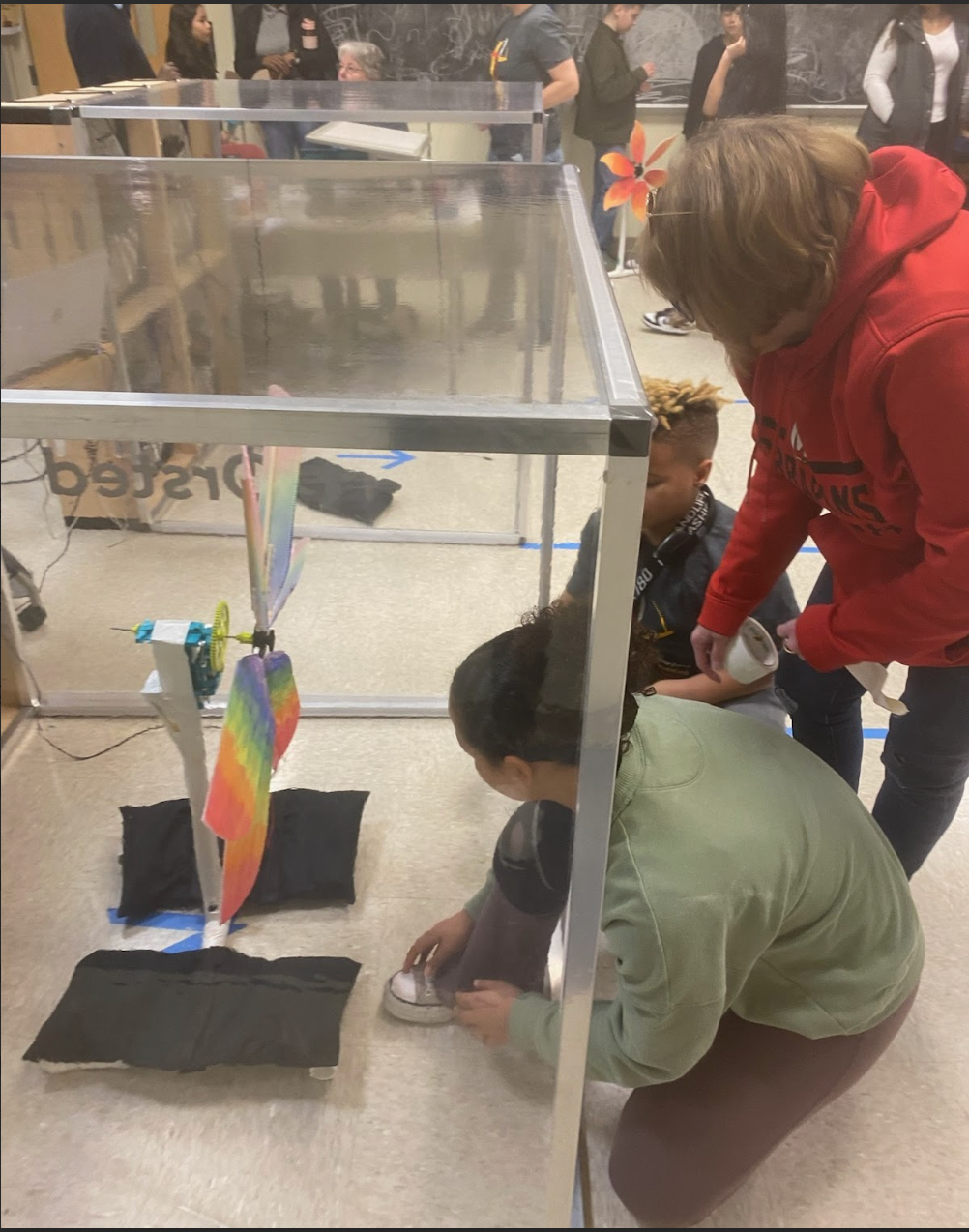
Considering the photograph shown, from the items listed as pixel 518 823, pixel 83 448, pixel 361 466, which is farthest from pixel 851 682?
pixel 83 448

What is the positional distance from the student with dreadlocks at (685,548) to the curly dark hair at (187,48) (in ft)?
4.88

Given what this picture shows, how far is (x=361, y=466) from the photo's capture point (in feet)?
4.40

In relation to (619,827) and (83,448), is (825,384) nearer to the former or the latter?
(619,827)

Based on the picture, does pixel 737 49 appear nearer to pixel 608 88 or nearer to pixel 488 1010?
pixel 608 88

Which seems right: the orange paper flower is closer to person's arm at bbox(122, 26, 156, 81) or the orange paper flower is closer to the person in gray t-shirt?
the person in gray t-shirt

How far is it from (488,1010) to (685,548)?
0.61 meters

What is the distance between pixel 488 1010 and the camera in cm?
92

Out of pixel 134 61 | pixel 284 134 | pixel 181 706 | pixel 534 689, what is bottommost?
pixel 181 706

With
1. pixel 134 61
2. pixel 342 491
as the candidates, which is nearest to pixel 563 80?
pixel 134 61

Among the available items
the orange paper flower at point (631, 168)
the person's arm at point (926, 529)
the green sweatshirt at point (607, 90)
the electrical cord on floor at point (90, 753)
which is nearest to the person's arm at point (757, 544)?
the person's arm at point (926, 529)

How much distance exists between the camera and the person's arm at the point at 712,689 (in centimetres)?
114

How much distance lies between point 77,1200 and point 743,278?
3.25 feet

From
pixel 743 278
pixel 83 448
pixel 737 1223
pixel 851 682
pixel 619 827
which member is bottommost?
pixel 737 1223

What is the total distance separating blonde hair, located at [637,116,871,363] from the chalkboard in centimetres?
210
